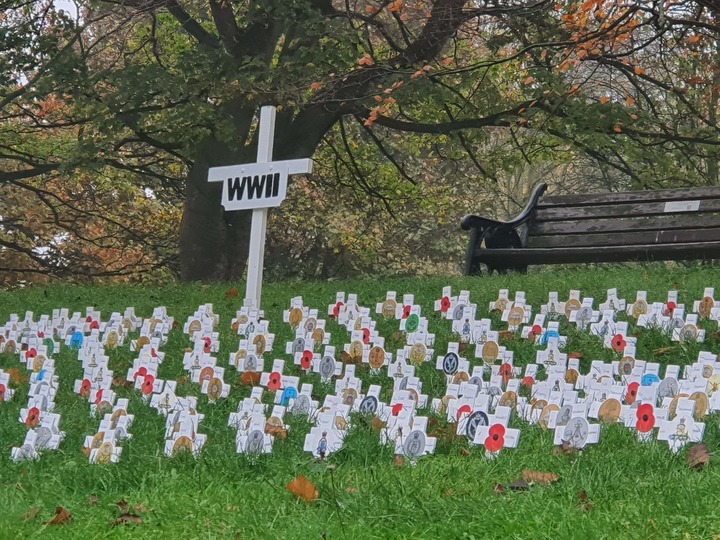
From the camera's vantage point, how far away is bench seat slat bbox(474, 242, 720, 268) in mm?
8398

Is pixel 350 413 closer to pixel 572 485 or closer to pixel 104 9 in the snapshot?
pixel 572 485

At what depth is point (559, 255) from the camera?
879cm

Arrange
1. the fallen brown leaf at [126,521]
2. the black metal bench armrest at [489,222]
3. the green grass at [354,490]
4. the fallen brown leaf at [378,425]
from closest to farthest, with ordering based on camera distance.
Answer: the green grass at [354,490] → the fallen brown leaf at [126,521] → the fallen brown leaf at [378,425] → the black metal bench armrest at [489,222]

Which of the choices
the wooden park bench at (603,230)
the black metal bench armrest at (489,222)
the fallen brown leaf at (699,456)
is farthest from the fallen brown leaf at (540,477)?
the black metal bench armrest at (489,222)

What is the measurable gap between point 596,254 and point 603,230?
48 cm

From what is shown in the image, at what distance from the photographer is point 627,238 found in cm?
903

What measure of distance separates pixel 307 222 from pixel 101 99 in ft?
33.3

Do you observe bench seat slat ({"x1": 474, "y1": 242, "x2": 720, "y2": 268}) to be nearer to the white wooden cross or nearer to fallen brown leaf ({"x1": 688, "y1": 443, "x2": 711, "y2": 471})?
the white wooden cross

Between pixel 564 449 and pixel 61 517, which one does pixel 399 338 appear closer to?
pixel 564 449

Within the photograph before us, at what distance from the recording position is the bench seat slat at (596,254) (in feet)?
27.6

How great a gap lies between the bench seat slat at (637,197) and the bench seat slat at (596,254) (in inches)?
26.2

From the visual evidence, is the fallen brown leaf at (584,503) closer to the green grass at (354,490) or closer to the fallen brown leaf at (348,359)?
the green grass at (354,490)

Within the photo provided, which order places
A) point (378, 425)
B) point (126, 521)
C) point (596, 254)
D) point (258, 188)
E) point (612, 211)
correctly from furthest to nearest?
point (612, 211), point (596, 254), point (258, 188), point (378, 425), point (126, 521)

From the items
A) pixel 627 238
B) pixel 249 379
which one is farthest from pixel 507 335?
pixel 627 238
